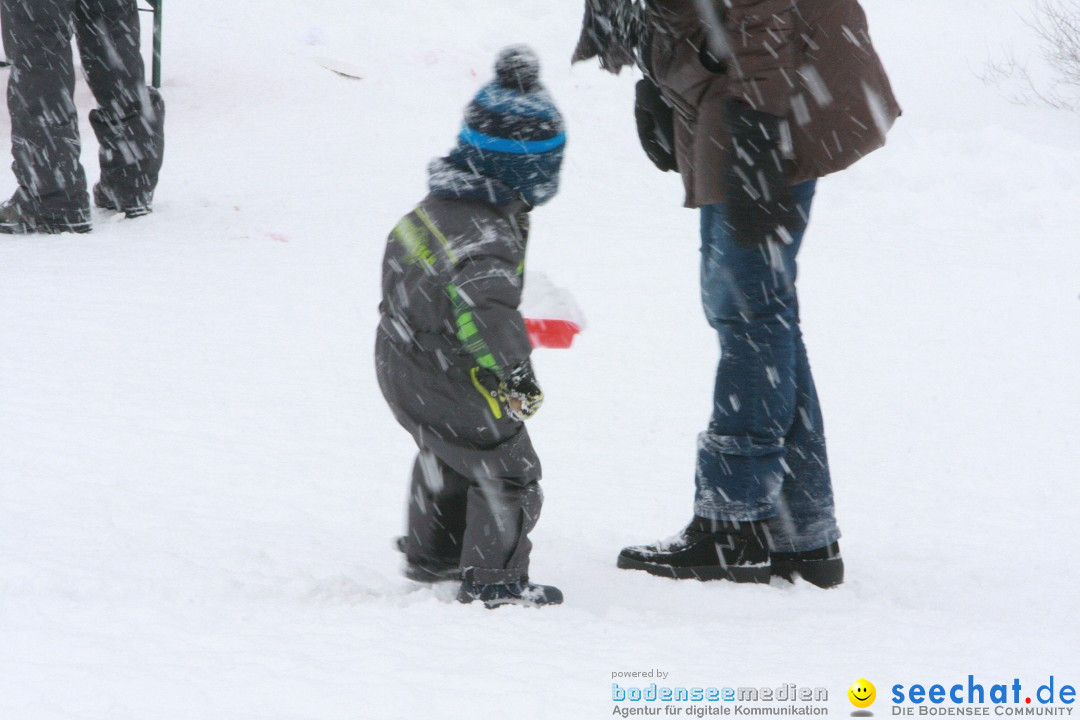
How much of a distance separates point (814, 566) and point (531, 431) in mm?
1282

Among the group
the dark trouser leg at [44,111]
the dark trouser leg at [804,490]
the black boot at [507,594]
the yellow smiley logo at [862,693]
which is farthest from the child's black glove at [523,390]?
the dark trouser leg at [44,111]

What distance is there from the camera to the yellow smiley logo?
4.98ft

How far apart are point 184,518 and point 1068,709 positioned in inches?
72.6

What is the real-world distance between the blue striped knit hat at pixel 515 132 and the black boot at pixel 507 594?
2.43 feet

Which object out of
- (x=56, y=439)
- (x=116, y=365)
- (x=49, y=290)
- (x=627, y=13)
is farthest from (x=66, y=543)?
(x=49, y=290)

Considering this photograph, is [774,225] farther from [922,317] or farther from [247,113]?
[247,113]

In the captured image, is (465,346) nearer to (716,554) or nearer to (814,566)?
(716,554)

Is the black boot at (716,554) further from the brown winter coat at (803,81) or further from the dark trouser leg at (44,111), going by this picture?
the dark trouser leg at (44,111)

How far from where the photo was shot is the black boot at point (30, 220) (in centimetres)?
494

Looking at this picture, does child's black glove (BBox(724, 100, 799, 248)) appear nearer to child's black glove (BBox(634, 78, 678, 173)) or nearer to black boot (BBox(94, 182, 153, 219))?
child's black glove (BBox(634, 78, 678, 173))

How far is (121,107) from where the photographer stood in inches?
211

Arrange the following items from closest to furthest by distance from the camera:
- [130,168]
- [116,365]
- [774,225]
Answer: [774,225], [116,365], [130,168]

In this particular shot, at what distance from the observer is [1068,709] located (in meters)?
1.56

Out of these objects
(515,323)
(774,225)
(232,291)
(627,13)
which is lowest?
(232,291)
